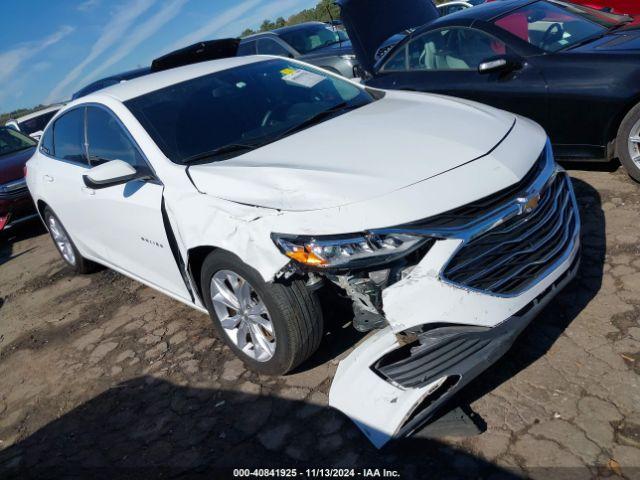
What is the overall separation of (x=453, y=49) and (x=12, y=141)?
7196 millimetres

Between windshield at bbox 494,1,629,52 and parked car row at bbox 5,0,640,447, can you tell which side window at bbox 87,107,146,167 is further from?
windshield at bbox 494,1,629,52

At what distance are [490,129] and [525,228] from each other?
0.66 metres

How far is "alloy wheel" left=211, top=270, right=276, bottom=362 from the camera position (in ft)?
9.74

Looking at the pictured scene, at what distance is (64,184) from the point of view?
4531mm

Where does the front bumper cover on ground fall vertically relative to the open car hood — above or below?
below

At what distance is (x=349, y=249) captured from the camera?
8.02ft

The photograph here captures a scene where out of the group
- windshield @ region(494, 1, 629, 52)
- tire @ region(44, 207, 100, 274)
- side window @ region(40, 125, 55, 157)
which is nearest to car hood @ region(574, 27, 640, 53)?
windshield @ region(494, 1, 629, 52)

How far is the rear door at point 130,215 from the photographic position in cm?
336

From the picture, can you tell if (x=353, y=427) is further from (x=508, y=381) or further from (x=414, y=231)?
(x=414, y=231)

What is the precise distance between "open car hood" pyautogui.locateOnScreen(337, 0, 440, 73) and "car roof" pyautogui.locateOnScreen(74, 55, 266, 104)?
2185 millimetres

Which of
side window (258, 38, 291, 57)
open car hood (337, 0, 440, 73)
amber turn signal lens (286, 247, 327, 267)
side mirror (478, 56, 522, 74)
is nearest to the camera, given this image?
amber turn signal lens (286, 247, 327, 267)

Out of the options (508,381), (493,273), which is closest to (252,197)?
(493,273)

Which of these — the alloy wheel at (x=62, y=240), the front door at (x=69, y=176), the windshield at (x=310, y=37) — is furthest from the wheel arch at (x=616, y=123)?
the windshield at (x=310, y=37)

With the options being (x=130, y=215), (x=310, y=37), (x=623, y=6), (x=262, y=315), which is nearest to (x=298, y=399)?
(x=262, y=315)
